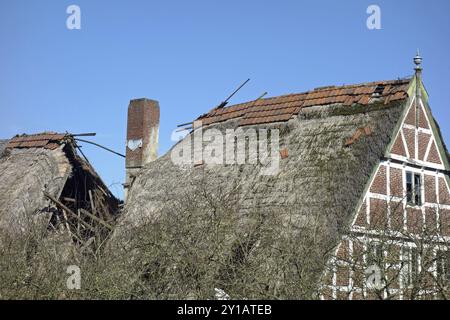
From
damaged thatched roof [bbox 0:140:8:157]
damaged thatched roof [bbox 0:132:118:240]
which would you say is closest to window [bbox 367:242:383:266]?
damaged thatched roof [bbox 0:132:118:240]

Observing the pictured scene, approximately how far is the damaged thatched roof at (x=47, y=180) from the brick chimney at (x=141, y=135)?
103 centimetres

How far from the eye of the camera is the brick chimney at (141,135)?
70.7ft

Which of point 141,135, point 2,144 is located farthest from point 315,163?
point 2,144

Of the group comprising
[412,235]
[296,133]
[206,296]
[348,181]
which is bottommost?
[206,296]

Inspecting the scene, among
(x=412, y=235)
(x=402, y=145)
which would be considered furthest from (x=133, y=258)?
(x=402, y=145)

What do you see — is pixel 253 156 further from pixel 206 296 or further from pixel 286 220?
pixel 206 296

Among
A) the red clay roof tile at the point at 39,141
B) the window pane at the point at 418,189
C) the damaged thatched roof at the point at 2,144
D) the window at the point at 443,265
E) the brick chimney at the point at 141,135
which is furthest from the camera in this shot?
the damaged thatched roof at the point at 2,144

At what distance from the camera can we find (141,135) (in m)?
21.7

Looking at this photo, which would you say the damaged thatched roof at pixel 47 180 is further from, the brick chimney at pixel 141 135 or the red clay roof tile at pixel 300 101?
the red clay roof tile at pixel 300 101

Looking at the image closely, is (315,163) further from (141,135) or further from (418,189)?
(141,135)

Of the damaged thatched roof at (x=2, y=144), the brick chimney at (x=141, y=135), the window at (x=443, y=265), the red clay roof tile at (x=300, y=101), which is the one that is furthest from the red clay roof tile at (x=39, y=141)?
the window at (x=443, y=265)

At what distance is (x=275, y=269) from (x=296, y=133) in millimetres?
6321

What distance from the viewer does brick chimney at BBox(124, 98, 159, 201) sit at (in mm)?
21562
